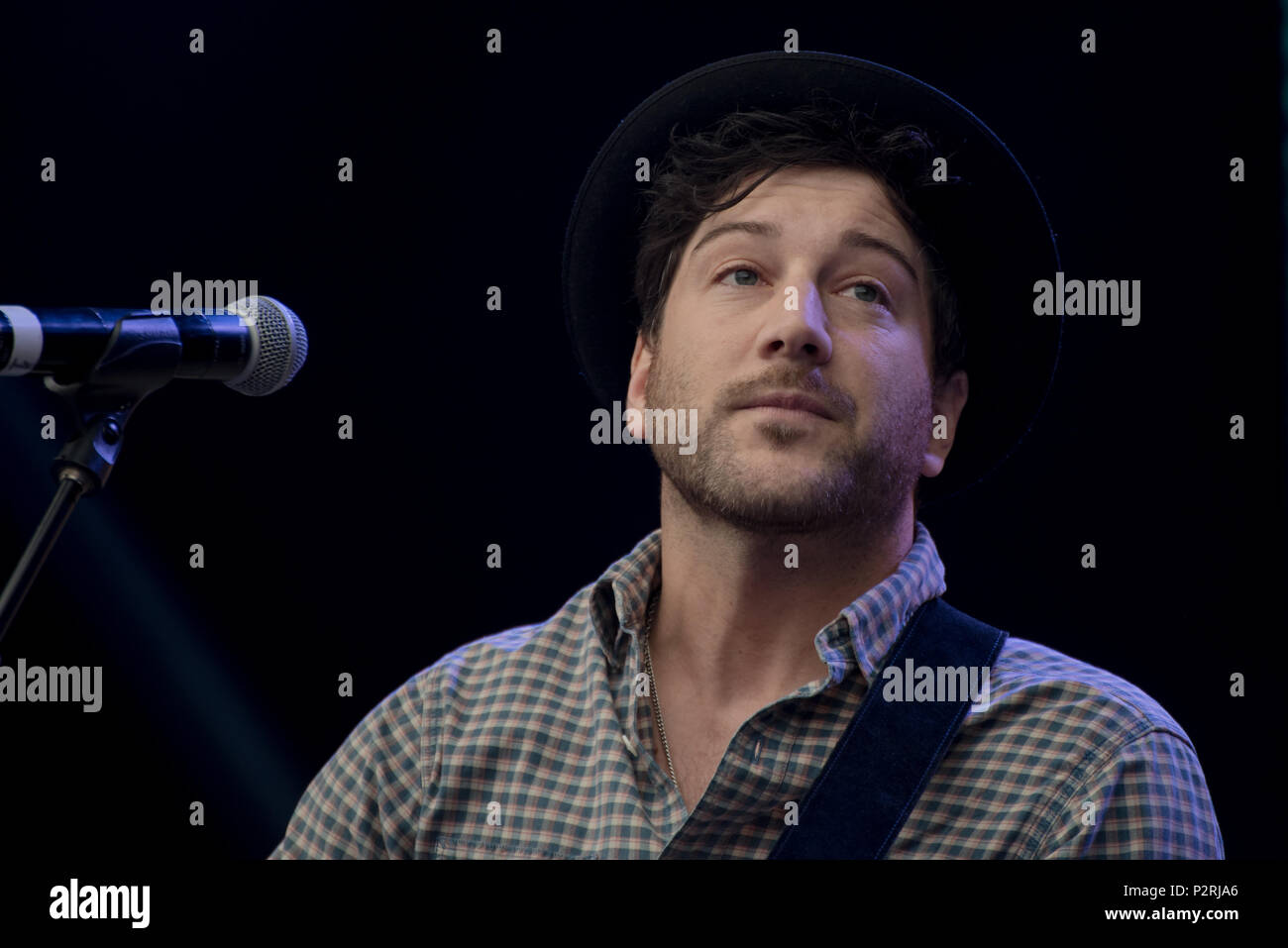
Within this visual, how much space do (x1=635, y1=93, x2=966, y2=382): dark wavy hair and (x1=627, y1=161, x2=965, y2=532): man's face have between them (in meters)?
0.02

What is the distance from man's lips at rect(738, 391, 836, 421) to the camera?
2166 millimetres

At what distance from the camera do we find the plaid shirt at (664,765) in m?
1.97

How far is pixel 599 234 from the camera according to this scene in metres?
2.57

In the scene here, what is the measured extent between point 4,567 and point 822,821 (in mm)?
1660

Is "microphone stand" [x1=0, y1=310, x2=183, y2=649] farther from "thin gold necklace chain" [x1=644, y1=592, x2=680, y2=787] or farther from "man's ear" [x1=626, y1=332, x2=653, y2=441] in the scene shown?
"man's ear" [x1=626, y1=332, x2=653, y2=441]

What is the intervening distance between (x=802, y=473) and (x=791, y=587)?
0.23 m

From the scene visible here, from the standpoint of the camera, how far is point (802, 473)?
217cm

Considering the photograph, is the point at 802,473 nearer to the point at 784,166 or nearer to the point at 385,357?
the point at 784,166

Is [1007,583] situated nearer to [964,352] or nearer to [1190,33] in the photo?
[964,352]

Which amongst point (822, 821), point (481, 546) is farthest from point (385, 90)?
point (822, 821)

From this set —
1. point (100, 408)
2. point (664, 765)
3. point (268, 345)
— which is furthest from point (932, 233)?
point (100, 408)

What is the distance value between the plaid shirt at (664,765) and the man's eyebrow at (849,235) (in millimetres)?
463
